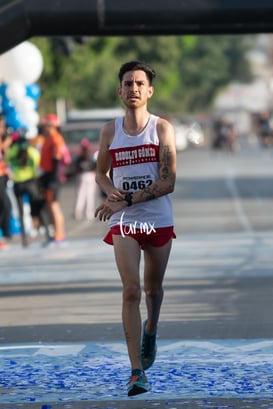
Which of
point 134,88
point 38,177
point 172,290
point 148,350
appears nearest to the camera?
point 134,88

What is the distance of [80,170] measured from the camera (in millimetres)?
24312

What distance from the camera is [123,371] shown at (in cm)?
827

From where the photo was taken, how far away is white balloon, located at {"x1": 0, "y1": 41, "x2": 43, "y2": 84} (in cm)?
1862

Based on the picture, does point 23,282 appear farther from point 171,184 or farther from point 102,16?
point 171,184

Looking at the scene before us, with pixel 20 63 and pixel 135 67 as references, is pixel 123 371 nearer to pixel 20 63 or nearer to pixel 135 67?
pixel 135 67

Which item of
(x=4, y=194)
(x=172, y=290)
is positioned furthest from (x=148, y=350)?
(x=4, y=194)

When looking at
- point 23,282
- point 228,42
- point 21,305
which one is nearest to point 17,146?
point 23,282

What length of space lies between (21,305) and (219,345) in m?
3.20

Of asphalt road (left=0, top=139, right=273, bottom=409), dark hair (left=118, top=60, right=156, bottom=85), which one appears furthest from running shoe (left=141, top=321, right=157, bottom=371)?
dark hair (left=118, top=60, right=156, bottom=85)

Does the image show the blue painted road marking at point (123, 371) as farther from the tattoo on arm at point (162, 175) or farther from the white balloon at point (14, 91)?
the white balloon at point (14, 91)

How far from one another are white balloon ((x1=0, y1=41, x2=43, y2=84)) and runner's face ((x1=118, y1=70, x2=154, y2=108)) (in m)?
11.0

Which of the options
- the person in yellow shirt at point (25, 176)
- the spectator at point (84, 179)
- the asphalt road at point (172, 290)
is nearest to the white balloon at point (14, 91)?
the person in yellow shirt at point (25, 176)

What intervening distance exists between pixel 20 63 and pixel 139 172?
11342 millimetres

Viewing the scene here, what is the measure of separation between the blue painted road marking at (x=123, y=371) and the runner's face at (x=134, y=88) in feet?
5.29
